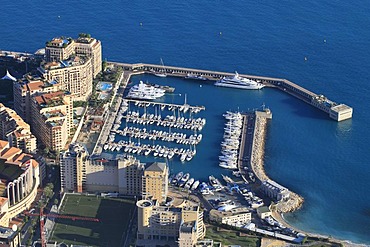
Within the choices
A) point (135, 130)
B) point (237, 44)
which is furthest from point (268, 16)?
point (135, 130)

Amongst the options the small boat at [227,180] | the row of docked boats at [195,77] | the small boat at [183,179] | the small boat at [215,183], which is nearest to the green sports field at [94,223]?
the small boat at [183,179]

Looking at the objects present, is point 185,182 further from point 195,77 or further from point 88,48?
point 195,77

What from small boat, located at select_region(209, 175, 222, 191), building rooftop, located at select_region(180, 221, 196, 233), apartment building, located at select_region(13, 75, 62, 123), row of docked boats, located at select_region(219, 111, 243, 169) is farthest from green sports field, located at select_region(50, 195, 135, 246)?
apartment building, located at select_region(13, 75, 62, 123)

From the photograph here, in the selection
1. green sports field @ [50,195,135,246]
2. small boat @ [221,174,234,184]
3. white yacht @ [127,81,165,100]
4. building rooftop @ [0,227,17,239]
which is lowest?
building rooftop @ [0,227,17,239]

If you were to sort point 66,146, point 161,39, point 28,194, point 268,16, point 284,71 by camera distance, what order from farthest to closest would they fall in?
point 268,16 < point 161,39 < point 284,71 < point 66,146 < point 28,194

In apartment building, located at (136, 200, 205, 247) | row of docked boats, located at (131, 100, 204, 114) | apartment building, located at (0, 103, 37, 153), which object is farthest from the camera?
row of docked boats, located at (131, 100, 204, 114)

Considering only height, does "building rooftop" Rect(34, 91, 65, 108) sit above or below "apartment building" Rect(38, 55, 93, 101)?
below

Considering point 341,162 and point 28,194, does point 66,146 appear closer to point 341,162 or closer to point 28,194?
point 28,194

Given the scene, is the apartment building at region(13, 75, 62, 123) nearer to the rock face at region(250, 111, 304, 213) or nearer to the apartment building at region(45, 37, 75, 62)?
the apartment building at region(45, 37, 75, 62)
